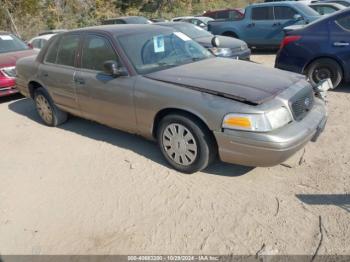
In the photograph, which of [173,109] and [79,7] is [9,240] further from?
[79,7]

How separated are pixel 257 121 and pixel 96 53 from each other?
8.12 feet

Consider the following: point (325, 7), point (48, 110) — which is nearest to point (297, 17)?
point (325, 7)

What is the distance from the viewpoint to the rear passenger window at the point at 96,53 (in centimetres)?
446

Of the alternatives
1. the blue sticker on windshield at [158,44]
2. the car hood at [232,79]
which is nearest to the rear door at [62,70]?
the blue sticker on windshield at [158,44]

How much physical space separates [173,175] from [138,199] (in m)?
0.55

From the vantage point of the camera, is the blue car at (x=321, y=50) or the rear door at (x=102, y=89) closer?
the rear door at (x=102, y=89)

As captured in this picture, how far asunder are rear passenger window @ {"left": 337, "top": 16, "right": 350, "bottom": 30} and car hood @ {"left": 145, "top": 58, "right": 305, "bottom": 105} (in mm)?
2946

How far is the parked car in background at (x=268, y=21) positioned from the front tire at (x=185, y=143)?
816 centimetres

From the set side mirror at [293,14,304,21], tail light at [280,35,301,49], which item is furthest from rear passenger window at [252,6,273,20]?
tail light at [280,35,301,49]

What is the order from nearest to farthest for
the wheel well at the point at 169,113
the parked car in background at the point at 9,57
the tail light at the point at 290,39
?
the wheel well at the point at 169,113
the tail light at the point at 290,39
the parked car in background at the point at 9,57

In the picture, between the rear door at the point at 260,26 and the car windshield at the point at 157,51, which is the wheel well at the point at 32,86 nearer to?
the car windshield at the point at 157,51

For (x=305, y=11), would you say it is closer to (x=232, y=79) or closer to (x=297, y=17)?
(x=297, y=17)

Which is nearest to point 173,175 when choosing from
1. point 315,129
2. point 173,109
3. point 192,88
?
point 173,109

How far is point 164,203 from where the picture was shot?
351 centimetres
